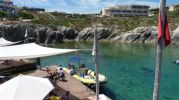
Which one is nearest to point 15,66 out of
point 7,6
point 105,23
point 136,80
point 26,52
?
point 26,52

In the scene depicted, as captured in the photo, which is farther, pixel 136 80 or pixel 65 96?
pixel 136 80

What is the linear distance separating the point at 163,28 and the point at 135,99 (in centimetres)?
2119

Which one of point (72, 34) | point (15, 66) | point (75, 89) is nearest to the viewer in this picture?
point (75, 89)

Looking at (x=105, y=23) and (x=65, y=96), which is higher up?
(x=105, y=23)

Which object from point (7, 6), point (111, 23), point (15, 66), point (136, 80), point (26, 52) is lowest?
point (136, 80)

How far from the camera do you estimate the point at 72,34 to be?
12312 cm

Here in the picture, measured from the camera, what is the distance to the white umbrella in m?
16.0

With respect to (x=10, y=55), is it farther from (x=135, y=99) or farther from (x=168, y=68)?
(x=168, y=68)

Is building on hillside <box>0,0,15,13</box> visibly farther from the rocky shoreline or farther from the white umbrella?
the white umbrella

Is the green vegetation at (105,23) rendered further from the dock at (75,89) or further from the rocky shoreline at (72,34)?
the dock at (75,89)

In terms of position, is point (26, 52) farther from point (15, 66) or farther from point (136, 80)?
point (136, 80)

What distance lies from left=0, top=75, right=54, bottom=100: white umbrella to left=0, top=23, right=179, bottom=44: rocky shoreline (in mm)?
81511

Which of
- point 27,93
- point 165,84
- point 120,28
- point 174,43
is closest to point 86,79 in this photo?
point 165,84

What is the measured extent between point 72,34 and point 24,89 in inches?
4215
